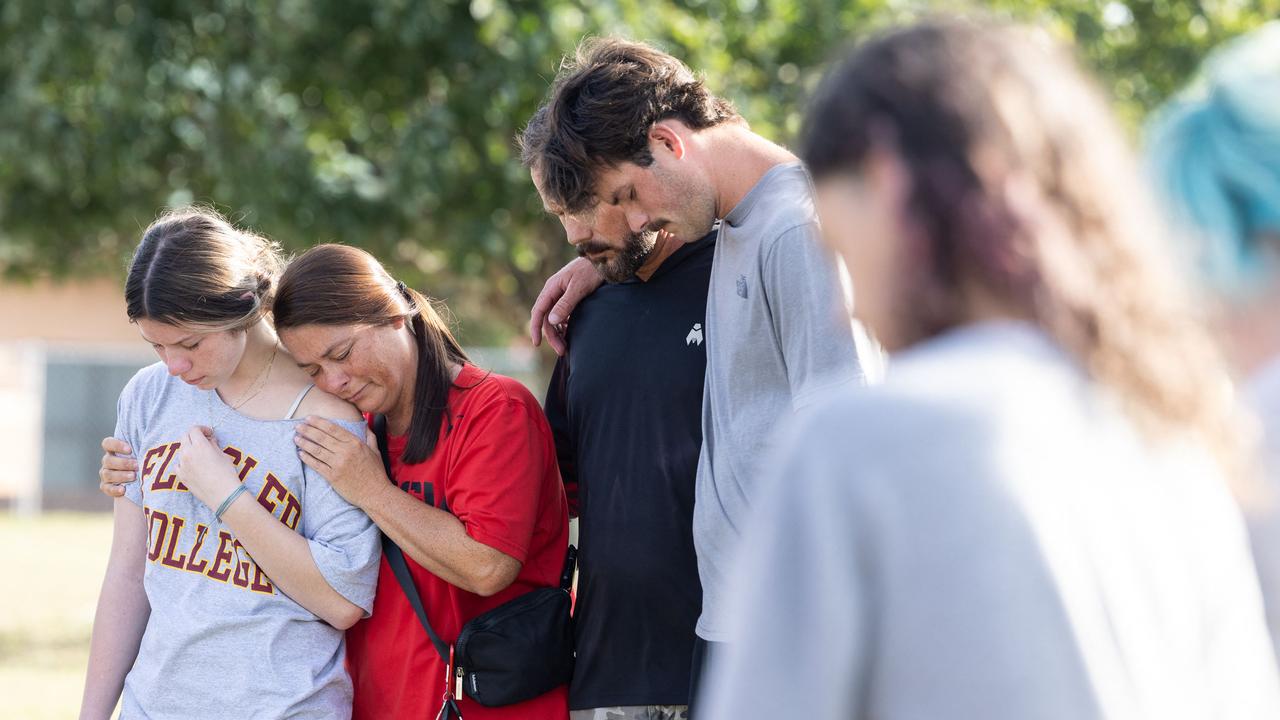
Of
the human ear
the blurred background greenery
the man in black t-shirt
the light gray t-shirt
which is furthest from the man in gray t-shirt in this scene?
the blurred background greenery

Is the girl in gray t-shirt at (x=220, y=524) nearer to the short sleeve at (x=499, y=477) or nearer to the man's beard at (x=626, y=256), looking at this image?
the short sleeve at (x=499, y=477)

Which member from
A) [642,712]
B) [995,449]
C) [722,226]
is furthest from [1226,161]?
[642,712]

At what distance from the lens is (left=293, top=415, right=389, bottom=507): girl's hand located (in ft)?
8.77

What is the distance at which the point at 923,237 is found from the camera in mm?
1055

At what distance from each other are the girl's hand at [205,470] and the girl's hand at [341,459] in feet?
0.52

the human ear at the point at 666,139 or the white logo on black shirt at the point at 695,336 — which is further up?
the human ear at the point at 666,139

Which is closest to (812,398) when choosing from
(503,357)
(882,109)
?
(882,109)

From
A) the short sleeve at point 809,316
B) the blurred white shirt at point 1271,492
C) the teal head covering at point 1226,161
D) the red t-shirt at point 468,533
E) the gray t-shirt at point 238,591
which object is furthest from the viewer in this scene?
the red t-shirt at point 468,533

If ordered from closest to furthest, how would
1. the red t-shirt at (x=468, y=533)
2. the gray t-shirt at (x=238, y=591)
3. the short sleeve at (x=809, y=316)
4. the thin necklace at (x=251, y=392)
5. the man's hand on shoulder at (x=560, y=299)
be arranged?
the short sleeve at (x=809, y=316) < the gray t-shirt at (x=238, y=591) < the red t-shirt at (x=468, y=533) < the thin necklace at (x=251, y=392) < the man's hand on shoulder at (x=560, y=299)

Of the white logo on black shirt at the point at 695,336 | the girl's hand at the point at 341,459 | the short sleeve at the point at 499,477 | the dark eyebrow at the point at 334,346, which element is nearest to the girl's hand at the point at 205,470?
the girl's hand at the point at 341,459

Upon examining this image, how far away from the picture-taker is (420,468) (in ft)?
9.20

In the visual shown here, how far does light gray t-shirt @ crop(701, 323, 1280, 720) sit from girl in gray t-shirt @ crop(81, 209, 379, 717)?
1.76 m

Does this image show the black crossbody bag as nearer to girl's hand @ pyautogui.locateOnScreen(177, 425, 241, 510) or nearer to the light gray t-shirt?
girl's hand @ pyautogui.locateOnScreen(177, 425, 241, 510)

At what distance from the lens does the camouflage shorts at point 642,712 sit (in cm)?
278
